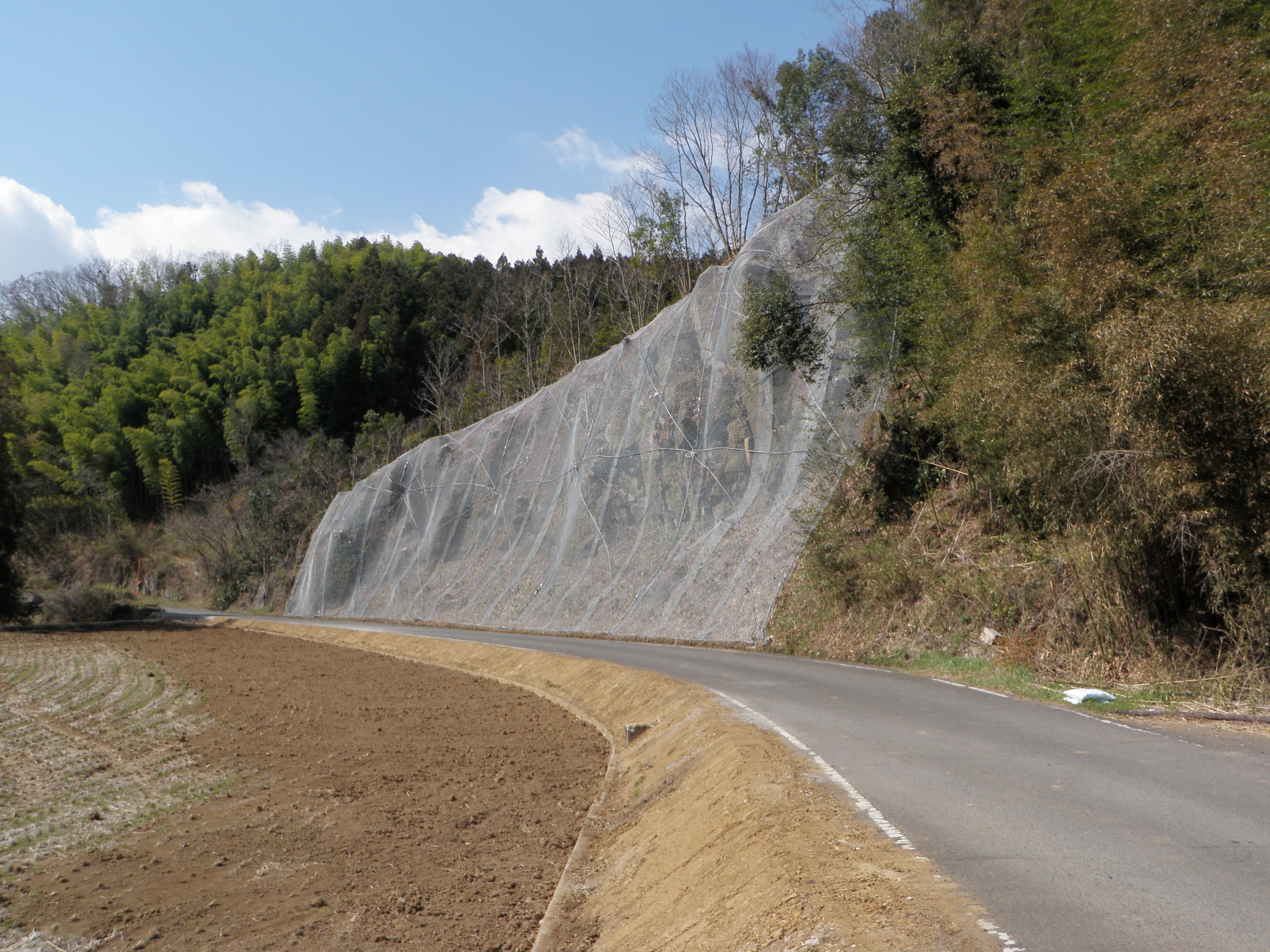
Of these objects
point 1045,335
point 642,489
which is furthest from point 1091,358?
point 642,489

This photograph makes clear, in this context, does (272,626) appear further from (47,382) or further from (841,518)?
(47,382)

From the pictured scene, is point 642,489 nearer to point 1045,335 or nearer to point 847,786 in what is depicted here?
point 1045,335

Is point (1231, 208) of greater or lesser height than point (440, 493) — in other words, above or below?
above

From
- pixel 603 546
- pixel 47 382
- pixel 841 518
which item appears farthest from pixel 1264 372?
pixel 47 382

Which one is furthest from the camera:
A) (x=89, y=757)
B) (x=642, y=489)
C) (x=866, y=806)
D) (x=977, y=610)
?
(x=642, y=489)

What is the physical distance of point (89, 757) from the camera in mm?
10891

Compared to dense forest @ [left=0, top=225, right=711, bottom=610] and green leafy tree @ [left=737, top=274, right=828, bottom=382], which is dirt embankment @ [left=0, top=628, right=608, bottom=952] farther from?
dense forest @ [left=0, top=225, right=711, bottom=610]

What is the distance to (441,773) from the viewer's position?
978 centimetres

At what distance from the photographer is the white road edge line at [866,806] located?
11.7ft

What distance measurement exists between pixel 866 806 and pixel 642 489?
2055cm

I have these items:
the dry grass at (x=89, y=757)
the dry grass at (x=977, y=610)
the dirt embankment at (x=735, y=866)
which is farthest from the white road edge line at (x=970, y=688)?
the dry grass at (x=89, y=757)

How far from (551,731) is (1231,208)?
10392mm

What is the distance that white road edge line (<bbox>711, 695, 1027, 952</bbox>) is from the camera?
11.7ft

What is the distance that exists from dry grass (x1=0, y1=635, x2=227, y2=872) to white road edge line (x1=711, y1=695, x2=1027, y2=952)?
6.18m
